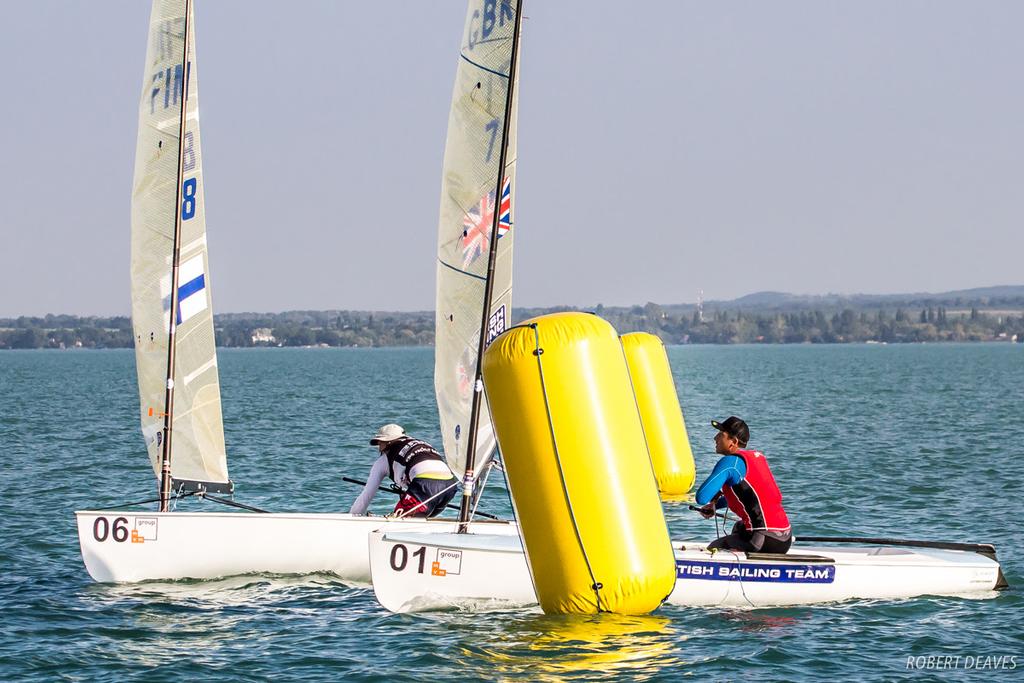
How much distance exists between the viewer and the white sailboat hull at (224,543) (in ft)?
49.2

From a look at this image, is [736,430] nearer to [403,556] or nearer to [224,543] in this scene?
[403,556]

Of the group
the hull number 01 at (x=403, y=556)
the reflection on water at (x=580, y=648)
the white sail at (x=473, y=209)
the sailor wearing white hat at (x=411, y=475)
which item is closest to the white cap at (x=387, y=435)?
the sailor wearing white hat at (x=411, y=475)

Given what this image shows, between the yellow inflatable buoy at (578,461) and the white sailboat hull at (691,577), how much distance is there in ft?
5.15

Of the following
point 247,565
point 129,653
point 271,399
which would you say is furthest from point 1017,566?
point 271,399

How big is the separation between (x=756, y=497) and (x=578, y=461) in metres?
2.51

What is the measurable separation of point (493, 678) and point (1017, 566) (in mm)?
7224

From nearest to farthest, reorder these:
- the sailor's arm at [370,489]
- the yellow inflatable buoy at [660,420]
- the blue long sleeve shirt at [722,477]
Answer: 1. the blue long sleeve shirt at [722,477]
2. the sailor's arm at [370,489]
3. the yellow inflatable buoy at [660,420]

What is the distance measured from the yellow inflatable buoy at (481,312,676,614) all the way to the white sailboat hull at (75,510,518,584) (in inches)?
130

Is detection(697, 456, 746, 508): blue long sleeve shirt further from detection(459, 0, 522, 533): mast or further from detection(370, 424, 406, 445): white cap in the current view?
detection(370, 424, 406, 445): white cap

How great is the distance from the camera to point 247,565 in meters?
15.1

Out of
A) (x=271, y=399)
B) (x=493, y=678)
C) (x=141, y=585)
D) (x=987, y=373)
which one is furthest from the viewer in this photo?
(x=987, y=373)

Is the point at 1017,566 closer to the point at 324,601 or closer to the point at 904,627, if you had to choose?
the point at 904,627

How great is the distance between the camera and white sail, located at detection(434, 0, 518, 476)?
52.4 ft

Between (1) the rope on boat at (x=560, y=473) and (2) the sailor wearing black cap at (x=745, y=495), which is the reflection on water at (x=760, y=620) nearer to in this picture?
(2) the sailor wearing black cap at (x=745, y=495)
